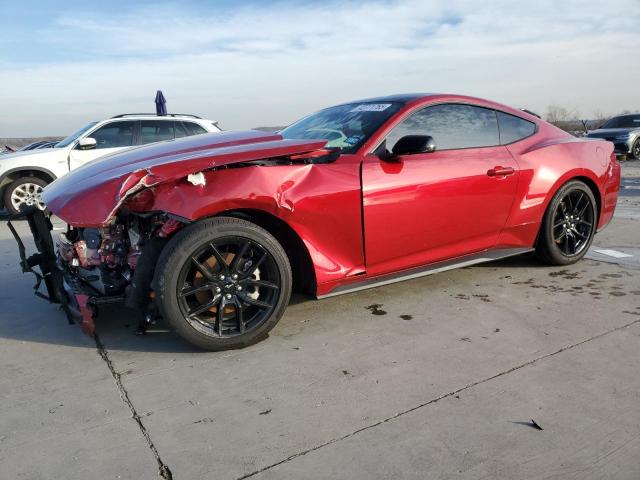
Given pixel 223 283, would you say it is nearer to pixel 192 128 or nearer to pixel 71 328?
pixel 71 328

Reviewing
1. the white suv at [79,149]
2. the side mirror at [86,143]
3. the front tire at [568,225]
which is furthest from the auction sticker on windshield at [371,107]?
the side mirror at [86,143]

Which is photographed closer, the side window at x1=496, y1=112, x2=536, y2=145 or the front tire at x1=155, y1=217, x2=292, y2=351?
the front tire at x1=155, y1=217, x2=292, y2=351

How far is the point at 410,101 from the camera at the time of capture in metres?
3.74

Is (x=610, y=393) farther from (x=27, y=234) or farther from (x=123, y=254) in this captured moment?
(x=27, y=234)

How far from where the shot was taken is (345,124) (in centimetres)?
379

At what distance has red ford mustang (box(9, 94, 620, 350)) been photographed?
9.40 ft

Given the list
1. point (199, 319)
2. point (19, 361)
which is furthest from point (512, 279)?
point (19, 361)

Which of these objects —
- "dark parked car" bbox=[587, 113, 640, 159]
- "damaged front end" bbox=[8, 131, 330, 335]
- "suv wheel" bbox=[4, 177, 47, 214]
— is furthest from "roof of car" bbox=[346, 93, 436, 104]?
"dark parked car" bbox=[587, 113, 640, 159]

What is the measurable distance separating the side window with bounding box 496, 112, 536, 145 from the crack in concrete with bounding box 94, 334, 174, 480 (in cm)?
310

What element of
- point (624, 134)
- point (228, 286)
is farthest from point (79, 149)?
point (624, 134)

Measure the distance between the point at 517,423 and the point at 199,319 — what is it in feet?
5.63

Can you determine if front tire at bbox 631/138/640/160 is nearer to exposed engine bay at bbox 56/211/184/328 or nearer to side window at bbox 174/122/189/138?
side window at bbox 174/122/189/138

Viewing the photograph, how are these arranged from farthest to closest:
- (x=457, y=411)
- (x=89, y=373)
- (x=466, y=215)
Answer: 1. (x=466, y=215)
2. (x=89, y=373)
3. (x=457, y=411)

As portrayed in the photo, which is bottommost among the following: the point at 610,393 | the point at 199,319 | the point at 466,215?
the point at 610,393
